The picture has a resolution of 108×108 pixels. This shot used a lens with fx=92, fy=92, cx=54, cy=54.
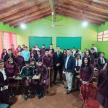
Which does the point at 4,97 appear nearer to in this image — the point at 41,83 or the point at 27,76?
the point at 27,76

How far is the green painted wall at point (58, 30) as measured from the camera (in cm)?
819

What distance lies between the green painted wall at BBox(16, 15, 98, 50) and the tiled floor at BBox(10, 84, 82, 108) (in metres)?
5.71

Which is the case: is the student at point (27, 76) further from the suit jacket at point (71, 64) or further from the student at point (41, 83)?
the suit jacket at point (71, 64)

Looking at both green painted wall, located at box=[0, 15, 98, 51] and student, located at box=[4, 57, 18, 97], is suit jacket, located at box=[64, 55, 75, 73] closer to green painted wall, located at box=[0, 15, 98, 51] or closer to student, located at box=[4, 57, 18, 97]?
student, located at box=[4, 57, 18, 97]

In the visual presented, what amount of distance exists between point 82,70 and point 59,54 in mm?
1509

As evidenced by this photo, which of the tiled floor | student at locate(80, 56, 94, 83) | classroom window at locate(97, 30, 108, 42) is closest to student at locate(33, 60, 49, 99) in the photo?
the tiled floor

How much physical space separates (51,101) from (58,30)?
639 centimetres

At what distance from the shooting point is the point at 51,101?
3.00 meters

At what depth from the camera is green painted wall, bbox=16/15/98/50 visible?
8188 mm

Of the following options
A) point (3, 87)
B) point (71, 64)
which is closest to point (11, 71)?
point (3, 87)

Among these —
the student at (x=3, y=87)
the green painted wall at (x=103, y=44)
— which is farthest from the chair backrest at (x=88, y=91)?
the green painted wall at (x=103, y=44)

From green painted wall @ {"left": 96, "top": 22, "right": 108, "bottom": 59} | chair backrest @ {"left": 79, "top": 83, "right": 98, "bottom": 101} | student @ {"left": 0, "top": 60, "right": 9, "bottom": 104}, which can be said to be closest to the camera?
chair backrest @ {"left": 79, "top": 83, "right": 98, "bottom": 101}

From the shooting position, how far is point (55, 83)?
429 cm

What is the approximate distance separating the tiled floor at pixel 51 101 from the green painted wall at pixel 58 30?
5.71 meters
